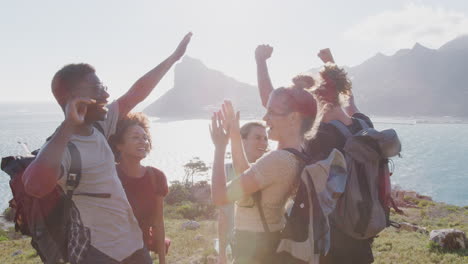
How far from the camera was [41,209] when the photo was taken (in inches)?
80.5

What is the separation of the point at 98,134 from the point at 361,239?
213 cm

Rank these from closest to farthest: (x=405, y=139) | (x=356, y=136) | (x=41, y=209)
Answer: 1. (x=41, y=209)
2. (x=356, y=136)
3. (x=405, y=139)

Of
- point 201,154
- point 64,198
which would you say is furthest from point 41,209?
point 201,154

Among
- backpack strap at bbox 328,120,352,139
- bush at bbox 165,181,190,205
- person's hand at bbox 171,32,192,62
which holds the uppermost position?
person's hand at bbox 171,32,192,62

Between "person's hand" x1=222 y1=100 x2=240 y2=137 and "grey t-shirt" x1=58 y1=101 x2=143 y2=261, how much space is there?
2.53ft

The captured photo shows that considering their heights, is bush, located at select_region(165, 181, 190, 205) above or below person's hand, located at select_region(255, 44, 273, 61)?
→ below

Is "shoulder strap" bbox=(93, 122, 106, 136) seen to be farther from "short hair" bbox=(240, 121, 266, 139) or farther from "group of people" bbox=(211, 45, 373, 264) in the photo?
"short hair" bbox=(240, 121, 266, 139)

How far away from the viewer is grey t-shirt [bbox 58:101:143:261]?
2.14m

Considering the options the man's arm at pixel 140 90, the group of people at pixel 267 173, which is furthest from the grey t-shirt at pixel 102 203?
the group of people at pixel 267 173

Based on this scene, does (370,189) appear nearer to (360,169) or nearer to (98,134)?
(360,169)

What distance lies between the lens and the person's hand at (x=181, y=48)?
2.96 m

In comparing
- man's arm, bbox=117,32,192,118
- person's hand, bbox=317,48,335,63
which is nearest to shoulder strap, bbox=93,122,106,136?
man's arm, bbox=117,32,192,118

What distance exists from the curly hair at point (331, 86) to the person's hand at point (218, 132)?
Result: 1035 millimetres

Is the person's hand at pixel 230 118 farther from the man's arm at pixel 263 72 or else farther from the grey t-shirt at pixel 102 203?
the grey t-shirt at pixel 102 203
